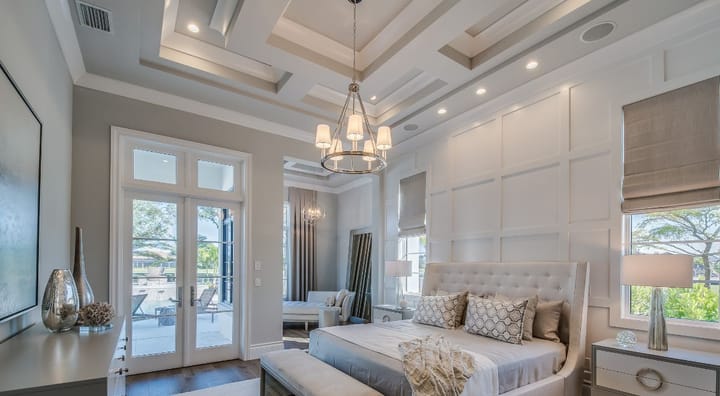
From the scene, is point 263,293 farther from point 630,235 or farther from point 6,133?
point 630,235

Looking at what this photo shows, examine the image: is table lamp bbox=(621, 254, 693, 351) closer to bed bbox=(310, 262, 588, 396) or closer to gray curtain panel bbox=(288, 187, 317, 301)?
bed bbox=(310, 262, 588, 396)

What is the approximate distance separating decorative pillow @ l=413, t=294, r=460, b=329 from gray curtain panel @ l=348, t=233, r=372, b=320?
13.1 feet

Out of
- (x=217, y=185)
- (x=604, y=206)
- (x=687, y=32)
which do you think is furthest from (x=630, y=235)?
(x=217, y=185)

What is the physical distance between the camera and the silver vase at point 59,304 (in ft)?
7.16

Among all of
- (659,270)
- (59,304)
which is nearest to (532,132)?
(659,270)

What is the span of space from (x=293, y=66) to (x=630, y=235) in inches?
140

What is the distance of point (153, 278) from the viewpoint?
449 cm

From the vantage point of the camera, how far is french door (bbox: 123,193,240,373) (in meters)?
4.39

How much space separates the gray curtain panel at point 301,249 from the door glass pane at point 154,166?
13.6 feet

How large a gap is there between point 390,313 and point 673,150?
12.1 feet

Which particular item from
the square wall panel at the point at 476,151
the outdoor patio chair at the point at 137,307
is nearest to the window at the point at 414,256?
the square wall panel at the point at 476,151

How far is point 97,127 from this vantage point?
411 centimetres

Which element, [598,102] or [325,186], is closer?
[598,102]

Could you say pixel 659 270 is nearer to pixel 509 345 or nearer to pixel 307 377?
pixel 509 345
